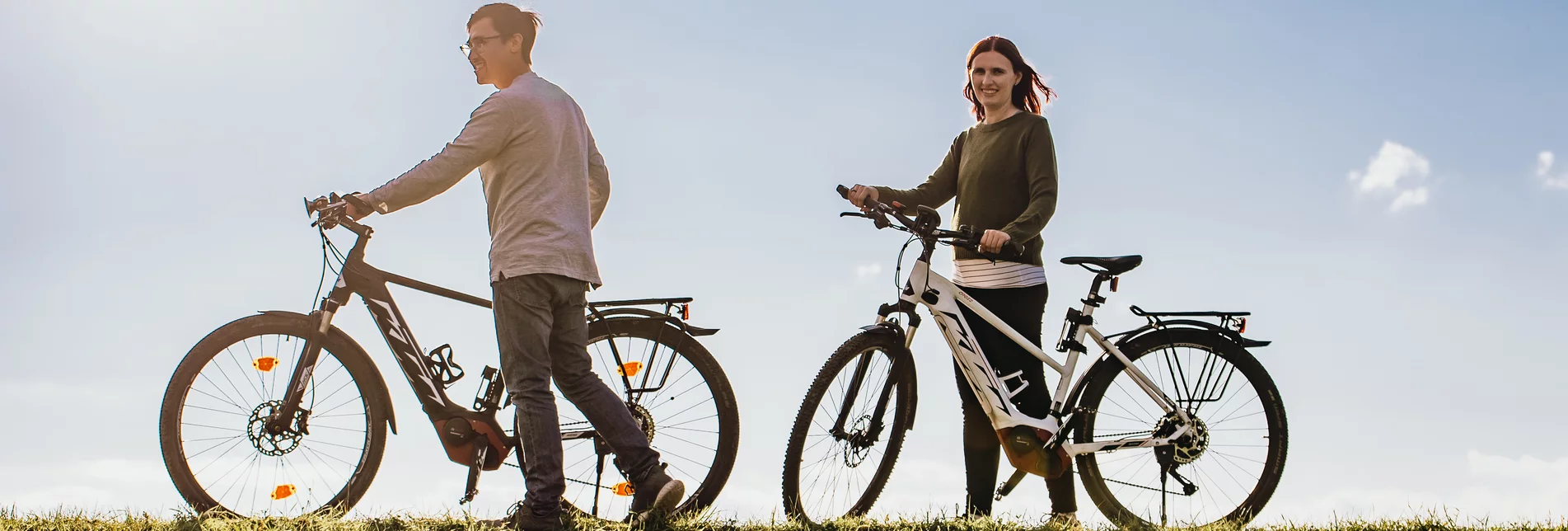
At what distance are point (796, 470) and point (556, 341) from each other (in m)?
1.03

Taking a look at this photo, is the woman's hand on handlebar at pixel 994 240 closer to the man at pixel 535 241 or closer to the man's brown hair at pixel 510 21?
the man at pixel 535 241

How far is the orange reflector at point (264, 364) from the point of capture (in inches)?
195

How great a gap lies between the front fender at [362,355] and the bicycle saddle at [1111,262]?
9.24ft

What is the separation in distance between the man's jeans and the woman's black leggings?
4.57 ft

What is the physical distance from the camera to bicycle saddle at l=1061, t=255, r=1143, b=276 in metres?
5.13

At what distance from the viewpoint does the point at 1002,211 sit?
16.8 ft

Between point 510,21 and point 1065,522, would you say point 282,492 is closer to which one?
point 510,21

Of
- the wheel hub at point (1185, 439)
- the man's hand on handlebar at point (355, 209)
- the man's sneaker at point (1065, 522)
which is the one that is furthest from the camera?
the wheel hub at point (1185, 439)

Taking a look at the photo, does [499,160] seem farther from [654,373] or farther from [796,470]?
[796,470]

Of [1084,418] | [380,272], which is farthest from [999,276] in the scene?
[380,272]

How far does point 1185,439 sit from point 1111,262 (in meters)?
0.87

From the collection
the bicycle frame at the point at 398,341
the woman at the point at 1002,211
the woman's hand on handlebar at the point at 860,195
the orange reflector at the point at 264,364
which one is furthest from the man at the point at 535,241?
the woman at the point at 1002,211

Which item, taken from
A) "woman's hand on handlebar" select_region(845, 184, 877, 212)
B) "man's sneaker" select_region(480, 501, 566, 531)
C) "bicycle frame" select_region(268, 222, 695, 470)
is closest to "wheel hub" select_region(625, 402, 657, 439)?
"bicycle frame" select_region(268, 222, 695, 470)

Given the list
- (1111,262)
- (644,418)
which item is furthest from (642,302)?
(1111,262)
